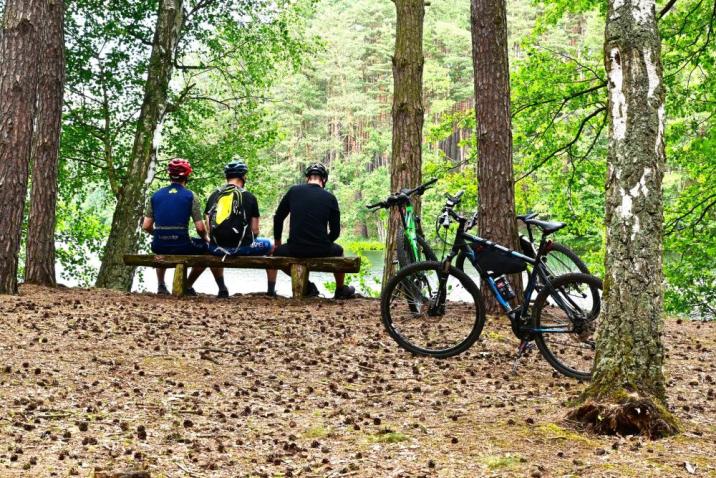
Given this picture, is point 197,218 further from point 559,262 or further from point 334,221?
point 559,262

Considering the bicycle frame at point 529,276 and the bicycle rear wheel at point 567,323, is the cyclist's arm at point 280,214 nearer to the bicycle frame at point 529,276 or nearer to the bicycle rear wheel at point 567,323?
the bicycle frame at point 529,276

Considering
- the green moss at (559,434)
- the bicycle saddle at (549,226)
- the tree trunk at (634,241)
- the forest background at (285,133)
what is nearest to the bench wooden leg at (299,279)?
the bicycle saddle at (549,226)

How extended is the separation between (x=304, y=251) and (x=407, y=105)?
228 centimetres

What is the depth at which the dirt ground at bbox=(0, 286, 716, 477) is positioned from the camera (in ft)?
14.7

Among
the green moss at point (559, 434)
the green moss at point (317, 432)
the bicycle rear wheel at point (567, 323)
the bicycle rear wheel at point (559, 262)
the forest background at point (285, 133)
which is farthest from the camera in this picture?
the forest background at point (285, 133)

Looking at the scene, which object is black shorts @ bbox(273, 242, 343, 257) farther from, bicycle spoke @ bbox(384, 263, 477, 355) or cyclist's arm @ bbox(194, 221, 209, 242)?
bicycle spoke @ bbox(384, 263, 477, 355)

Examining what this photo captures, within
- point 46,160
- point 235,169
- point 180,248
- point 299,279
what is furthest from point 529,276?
point 46,160

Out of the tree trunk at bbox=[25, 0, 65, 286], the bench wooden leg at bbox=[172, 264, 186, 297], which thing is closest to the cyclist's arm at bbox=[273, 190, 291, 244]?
the bench wooden leg at bbox=[172, 264, 186, 297]

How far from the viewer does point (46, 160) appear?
36.2ft

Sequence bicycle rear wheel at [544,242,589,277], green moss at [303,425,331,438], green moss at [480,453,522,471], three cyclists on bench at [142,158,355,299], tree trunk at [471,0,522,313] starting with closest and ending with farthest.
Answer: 1. green moss at [480,453,522,471]
2. green moss at [303,425,331,438]
3. bicycle rear wheel at [544,242,589,277]
4. tree trunk at [471,0,522,313]
5. three cyclists on bench at [142,158,355,299]

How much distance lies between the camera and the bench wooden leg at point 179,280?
390 inches

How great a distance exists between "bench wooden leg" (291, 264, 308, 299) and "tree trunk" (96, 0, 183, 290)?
455 centimetres

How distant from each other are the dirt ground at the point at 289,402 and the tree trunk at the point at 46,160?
6.98 feet

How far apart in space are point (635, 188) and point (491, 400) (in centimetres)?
189
